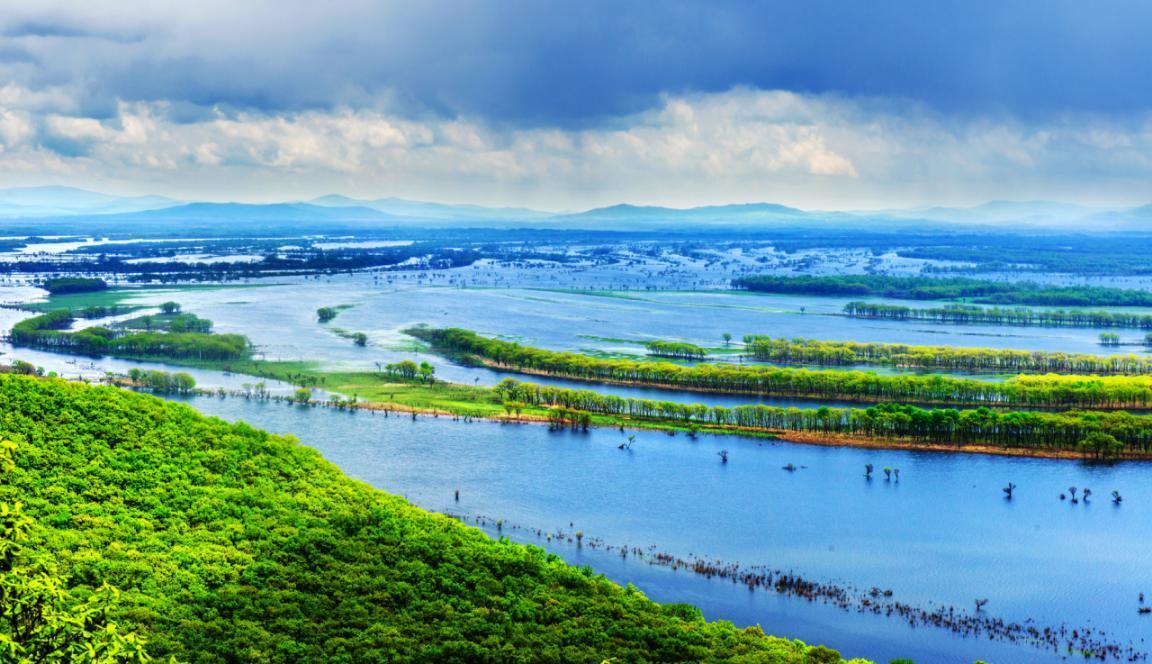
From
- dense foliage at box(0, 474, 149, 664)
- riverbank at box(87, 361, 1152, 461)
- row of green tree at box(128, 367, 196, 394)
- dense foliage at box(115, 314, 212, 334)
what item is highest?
dense foliage at box(0, 474, 149, 664)

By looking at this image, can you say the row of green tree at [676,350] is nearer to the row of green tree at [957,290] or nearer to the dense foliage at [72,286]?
the row of green tree at [957,290]

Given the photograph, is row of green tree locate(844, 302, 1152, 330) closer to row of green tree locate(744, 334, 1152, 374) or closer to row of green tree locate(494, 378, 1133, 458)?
row of green tree locate(744, 334, 1152, 374)

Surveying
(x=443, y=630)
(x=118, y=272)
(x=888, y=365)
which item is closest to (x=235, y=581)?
(x=443, y=630)

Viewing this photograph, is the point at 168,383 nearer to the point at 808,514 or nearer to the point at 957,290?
the point at 808,514

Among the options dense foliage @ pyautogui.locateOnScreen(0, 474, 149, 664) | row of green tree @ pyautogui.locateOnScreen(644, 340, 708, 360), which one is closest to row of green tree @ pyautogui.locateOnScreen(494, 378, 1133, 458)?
row of green tree @ pyautogui.locateOnScreen(644, 340, 708, 360)

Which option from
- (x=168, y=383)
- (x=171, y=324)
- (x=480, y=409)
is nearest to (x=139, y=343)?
(x=171, y=324)

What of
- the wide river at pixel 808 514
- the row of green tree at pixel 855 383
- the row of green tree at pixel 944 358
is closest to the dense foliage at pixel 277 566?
the wide river at pixel 808 514
